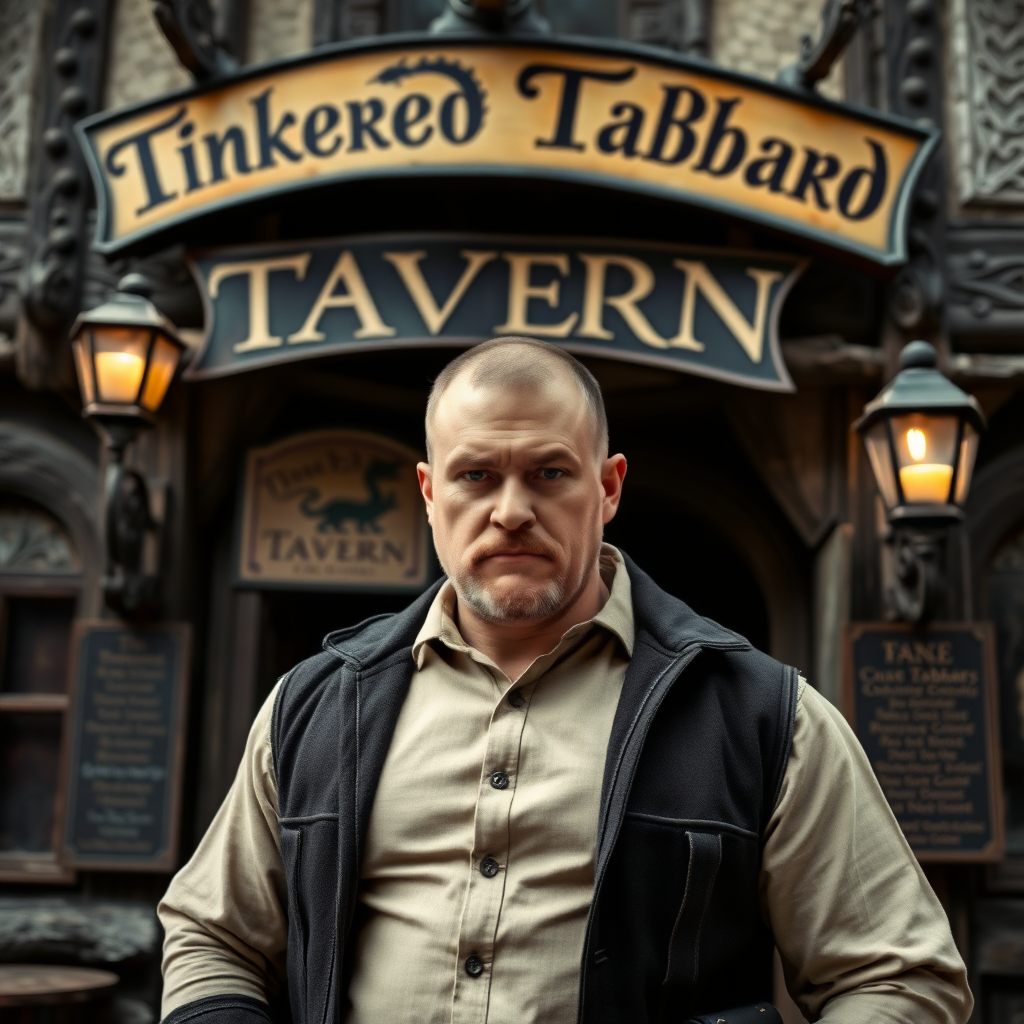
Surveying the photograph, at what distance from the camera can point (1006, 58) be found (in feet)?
16.9

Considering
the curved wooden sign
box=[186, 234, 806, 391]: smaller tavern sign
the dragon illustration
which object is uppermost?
the curved wooden sign

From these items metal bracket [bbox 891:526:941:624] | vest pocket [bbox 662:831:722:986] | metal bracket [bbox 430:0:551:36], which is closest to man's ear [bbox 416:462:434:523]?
vest pocket [bbox 662:831:722:986]

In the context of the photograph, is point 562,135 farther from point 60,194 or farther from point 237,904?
point 237,904

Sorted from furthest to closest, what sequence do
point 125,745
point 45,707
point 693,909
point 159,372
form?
1. point 45,707
2. point 125,745
3. point 159,372
4. point 693,909

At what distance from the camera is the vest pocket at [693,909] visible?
153cm

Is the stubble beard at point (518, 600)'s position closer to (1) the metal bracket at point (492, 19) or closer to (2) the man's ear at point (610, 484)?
(2) the man's ear at point (610, 484)

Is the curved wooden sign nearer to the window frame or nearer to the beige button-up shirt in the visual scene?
the window frame

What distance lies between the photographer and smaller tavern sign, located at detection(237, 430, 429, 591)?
16.3 ft

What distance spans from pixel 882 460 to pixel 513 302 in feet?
4.94

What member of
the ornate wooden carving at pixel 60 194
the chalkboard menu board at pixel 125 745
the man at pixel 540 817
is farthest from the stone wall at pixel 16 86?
the man at pixel 540 817

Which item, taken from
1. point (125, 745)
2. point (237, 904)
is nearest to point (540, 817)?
point (237, 904)

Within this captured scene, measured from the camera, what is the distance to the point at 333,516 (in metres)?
5.02

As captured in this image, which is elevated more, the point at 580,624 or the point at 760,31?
Answer: the point at 760,31

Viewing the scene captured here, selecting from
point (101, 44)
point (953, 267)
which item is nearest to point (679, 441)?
point (953, 267)
